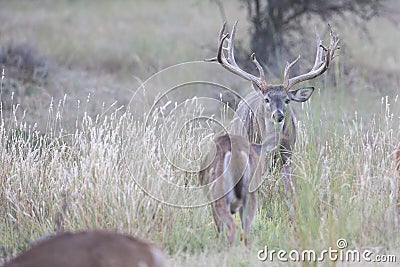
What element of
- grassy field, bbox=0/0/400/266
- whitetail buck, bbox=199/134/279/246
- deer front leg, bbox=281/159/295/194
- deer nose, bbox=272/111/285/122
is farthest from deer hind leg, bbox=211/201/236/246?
deer nose, bbox=272/111/285/122

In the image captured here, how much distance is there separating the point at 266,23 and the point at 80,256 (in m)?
12.8

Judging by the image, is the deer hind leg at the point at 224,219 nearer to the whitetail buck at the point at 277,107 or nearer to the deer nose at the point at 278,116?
the whitetail buck at the point at 277,107

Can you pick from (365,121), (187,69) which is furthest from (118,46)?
(365,121)

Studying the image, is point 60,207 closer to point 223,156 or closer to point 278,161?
point 223,156

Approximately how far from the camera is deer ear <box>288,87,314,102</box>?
30.5 ft

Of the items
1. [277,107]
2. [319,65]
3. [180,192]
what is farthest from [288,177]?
[319,65]

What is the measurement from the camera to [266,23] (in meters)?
17.2

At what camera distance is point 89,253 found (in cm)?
497

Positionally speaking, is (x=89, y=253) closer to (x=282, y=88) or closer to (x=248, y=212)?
(x=248, y=212)

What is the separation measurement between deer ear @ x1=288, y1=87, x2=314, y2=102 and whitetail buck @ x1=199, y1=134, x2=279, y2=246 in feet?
6.69

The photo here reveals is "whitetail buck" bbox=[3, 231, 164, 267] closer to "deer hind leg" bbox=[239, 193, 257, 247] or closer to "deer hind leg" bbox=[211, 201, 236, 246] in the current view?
"deer hind leg" bbox=[211, 201, 236, 246]

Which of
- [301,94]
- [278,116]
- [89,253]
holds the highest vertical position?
[301,94]

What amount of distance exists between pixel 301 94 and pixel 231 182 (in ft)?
8.57

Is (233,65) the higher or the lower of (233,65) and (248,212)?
the higher
